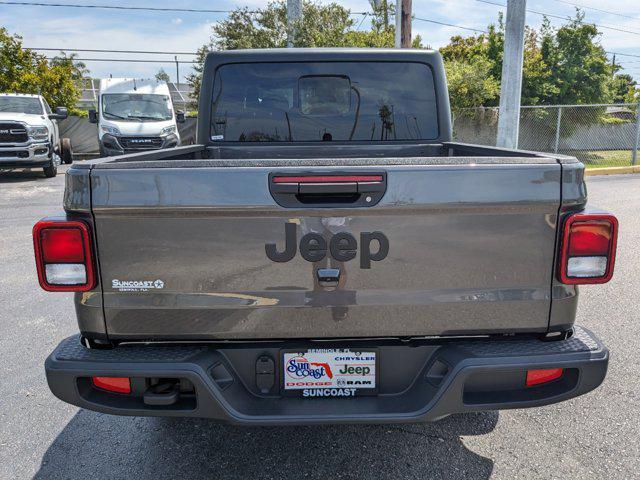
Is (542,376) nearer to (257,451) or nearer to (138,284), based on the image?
(257,451)

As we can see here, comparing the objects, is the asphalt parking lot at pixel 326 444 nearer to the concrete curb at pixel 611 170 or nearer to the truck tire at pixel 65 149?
the concrete curb at pixel 611 170

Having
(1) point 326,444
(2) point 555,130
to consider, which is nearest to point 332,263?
(1) point 326,444

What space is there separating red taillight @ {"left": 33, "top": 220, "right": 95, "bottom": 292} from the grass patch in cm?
1754

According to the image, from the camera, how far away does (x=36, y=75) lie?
20.1 m

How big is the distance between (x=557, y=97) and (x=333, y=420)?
2192 centimetres

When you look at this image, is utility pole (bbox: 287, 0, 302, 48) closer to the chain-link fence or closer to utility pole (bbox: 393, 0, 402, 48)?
utility pole (bbox: 393, 0, 402, 48)

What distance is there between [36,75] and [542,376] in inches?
878

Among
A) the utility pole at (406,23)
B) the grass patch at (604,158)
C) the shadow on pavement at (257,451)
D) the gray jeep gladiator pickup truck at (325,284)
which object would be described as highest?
the utility pole at (406,23)

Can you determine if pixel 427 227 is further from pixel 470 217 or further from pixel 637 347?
pixel 637 347

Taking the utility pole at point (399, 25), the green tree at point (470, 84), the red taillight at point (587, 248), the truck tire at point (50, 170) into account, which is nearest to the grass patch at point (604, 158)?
the green tree at point (470, 84)

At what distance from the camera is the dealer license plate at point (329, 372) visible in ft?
7.45

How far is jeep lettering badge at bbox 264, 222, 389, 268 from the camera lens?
6.93 feet

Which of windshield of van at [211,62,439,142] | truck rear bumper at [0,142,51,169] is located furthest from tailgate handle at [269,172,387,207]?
truck rear bumper at [0,142,51,169]

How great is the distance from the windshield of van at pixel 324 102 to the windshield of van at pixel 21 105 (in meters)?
12.9
